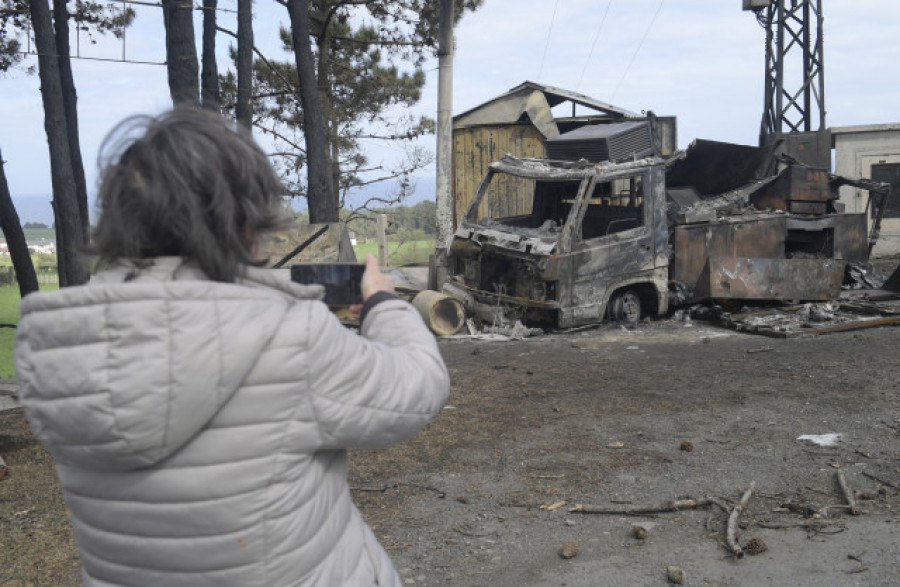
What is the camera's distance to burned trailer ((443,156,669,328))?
9844 millimetres

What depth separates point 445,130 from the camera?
14250 millimetres

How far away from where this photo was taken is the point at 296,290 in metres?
1.35

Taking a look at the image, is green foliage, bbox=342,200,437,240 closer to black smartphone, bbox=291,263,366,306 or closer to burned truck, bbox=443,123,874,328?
burned truck, bbox=443,123,874,328

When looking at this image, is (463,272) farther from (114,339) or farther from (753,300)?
(114,339)

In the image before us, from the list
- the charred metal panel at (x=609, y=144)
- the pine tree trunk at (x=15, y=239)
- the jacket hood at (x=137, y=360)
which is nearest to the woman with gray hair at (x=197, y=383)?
the jacket hood at (x=137, y=360)

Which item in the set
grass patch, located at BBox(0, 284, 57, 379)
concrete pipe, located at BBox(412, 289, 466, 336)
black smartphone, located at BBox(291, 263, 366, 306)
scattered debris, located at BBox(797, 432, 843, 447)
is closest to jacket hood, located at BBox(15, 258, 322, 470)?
black smartphone, located at BBox(291, 263, 366, 306)

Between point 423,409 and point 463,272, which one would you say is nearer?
point 423,409

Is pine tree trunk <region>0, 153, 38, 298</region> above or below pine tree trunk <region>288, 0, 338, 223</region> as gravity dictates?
below

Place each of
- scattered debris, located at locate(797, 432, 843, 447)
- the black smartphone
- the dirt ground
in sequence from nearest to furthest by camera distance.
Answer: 1. the black smartphone
2. the dirt ground
3. scattered debris, located at locate(797, 432, 843, 447)

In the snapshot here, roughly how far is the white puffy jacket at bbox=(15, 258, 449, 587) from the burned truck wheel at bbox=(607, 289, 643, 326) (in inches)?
371

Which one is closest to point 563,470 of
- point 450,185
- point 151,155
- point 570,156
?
point 151,155

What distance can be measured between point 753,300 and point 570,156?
123 inches

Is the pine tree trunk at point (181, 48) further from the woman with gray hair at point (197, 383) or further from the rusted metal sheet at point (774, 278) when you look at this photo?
the rusted metal sheet at point (774, 278)

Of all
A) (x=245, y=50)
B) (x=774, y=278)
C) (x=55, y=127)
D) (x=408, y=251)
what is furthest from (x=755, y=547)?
(x=408, y=251)
